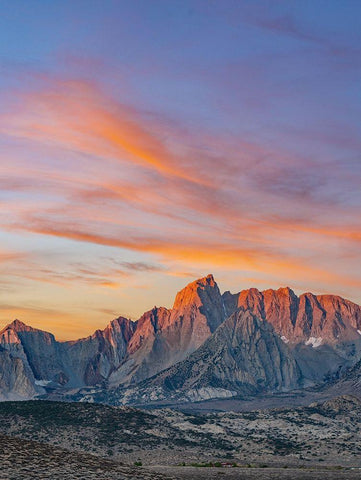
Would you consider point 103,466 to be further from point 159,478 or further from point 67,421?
point 67,421

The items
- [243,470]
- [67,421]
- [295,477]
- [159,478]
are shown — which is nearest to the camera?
[159,478]

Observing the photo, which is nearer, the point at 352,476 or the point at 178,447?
the point at 352,476

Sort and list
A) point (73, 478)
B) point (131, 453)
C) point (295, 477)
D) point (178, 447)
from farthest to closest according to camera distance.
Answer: point (178, 447) → point (131, 453) → point (295, 477) → point (73, 478)

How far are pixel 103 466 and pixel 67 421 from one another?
13799 centimetres

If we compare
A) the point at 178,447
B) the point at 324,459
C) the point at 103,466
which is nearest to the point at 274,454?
the point at 324,459

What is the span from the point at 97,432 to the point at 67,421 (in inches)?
445

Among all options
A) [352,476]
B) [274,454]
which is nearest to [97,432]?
[274,454]

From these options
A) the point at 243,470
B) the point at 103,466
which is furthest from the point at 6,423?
the point at 103,466

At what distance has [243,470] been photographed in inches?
4338

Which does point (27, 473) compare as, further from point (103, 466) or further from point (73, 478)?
point (103, 466)

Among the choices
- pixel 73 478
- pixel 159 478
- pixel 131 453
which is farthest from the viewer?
pixel 131 453

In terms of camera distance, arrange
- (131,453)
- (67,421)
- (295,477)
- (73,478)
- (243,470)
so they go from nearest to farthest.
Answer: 1. (73,478)
2. (295,477)
3. (243,470)
4. (131,453)
5. (67,421)

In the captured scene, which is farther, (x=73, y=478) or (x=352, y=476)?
(x=352, y=476)

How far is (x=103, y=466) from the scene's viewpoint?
58.5 meters
